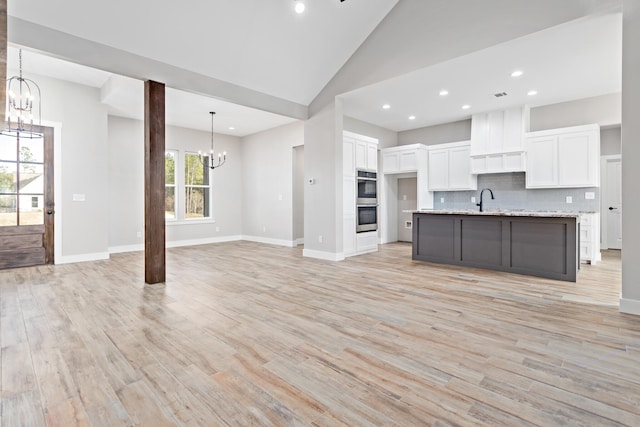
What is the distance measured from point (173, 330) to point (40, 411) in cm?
106

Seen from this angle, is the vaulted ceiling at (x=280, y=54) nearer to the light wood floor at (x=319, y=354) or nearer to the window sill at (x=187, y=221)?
the window sill at (x=187, y=221)

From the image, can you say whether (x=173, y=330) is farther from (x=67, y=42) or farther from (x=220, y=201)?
(x=220, y=201)

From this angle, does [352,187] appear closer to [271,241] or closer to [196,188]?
[271,241]

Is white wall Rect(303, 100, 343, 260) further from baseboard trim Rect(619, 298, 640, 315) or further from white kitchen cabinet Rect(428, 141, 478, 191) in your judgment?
baseboard trim Rect(619, 298, 640, 315)

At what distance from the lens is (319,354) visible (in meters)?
2.20

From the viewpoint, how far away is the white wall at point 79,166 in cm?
557

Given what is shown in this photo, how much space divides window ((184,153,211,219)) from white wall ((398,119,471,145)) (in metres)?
5.63

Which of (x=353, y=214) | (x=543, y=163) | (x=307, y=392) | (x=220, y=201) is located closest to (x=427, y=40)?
(x=353, y=214)

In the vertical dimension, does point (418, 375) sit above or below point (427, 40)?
below

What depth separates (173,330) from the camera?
8.63ft

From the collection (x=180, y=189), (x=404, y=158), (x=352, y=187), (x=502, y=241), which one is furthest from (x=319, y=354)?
(x=180, y=189)

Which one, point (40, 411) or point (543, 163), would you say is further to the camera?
point (543, 163)

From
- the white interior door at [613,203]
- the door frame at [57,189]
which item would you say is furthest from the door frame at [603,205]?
the door frame at [57,189]

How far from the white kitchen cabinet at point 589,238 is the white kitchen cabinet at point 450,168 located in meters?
2.19
